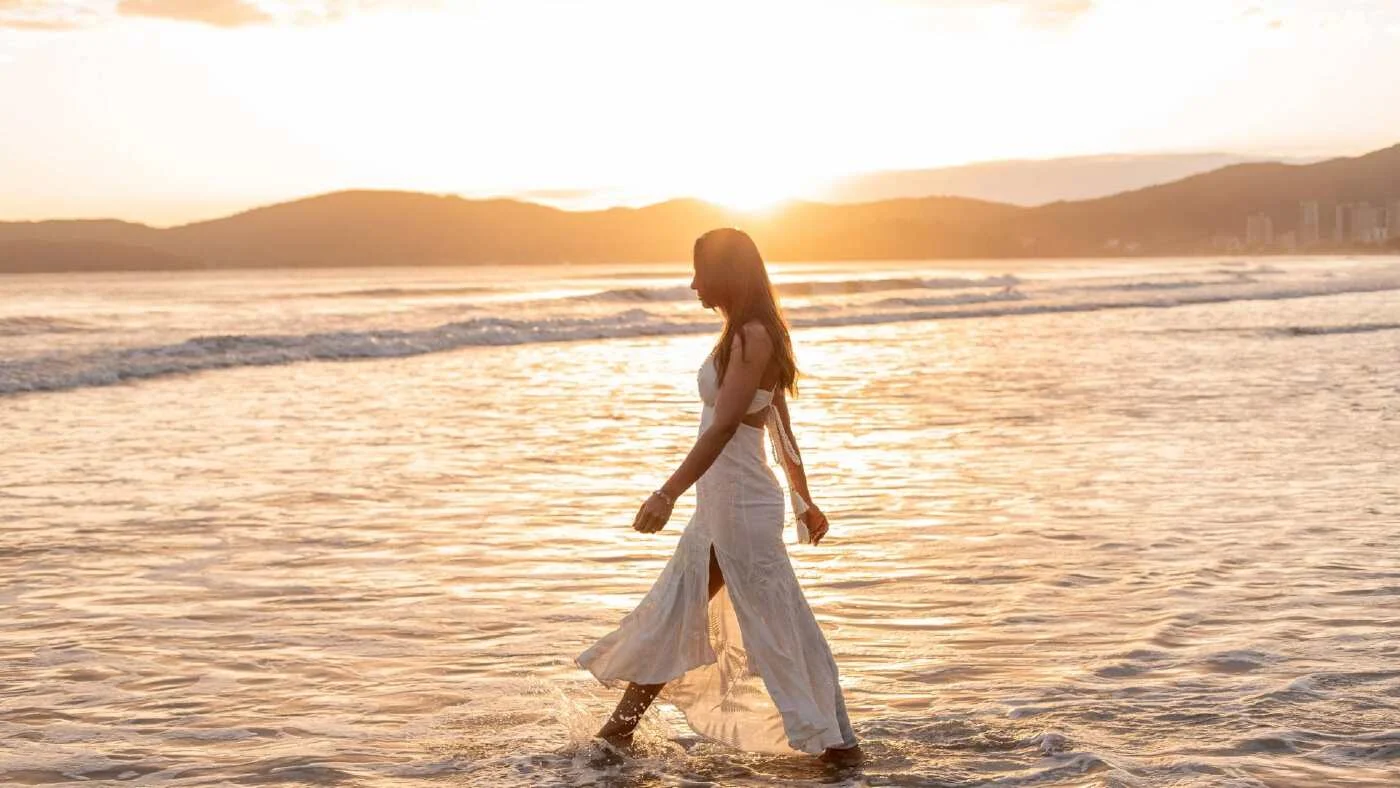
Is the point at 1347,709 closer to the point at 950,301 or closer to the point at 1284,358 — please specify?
the point at 1284,358

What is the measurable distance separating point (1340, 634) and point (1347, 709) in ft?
3.55

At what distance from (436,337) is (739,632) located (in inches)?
1134

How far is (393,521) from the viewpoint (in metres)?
9.59

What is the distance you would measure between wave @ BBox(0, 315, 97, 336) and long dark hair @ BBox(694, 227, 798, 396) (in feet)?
117

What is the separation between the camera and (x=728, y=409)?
4.64m

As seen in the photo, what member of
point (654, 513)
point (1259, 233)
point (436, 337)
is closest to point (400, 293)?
point (436, 337)

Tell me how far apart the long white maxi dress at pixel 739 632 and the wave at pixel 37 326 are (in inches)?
1397

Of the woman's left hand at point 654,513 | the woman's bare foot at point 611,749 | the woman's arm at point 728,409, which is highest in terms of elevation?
the woman's arm at point 728,409

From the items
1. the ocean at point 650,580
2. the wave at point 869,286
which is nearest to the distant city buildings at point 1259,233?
the wave at point 869,286

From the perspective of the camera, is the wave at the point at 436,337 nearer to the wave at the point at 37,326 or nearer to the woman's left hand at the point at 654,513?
the wave at the point at 37,326

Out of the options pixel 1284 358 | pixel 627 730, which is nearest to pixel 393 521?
pixel 627 730

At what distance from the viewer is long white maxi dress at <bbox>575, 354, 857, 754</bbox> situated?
4781 mm

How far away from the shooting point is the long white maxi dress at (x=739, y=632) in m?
4.78

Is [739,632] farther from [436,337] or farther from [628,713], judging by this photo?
[436,337]
